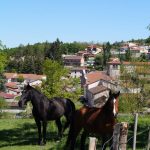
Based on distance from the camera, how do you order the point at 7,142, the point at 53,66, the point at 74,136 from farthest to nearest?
the point at 53,66 → the point at 7,142 → the point at 74,136

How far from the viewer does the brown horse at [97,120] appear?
10.7 m

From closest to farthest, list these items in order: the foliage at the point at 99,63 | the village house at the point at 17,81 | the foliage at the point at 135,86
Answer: the foliage at the point at 135,86 < the village house at the point at 17,81 < the foliage at the point at 99,63

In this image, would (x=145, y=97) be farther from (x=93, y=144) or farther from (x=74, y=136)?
(x=93, y=144)

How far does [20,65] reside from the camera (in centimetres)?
15075

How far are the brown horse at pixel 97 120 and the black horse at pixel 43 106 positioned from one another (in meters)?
2.61

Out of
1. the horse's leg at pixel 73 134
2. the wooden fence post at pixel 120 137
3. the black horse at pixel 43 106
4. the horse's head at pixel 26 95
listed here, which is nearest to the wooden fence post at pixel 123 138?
the wooden fence post at pixel 120 137

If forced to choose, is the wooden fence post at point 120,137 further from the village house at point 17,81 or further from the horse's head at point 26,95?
the village house at point 17,81

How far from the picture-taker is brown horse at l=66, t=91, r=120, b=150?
10.7m

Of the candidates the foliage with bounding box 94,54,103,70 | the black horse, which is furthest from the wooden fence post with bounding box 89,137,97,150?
the foliage with bounding box 94,54,103,70

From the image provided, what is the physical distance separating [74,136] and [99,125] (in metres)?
1.22

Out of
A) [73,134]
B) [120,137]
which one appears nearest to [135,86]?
[73,134]

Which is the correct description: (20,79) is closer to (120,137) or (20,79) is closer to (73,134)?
(73,134)

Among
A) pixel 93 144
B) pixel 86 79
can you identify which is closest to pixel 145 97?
A: pixel 93 144

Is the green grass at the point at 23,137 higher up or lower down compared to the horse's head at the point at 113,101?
lower down
